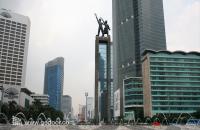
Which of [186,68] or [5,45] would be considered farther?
[5,45]

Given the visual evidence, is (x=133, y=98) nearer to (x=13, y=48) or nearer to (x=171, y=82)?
(x=171, y=82)

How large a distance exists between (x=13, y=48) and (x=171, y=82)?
4107 inches

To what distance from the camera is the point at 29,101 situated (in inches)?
6412

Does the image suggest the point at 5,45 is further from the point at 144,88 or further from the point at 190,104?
the point at 190,104

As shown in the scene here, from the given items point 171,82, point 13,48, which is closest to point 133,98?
point 171,82

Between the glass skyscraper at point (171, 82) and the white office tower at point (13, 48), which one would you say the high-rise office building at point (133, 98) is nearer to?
the glass skyscraper at point (171, 82)

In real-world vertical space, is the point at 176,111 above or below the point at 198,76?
below

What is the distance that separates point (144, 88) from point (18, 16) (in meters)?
101

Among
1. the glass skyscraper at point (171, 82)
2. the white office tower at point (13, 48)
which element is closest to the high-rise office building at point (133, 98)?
the glass skyscraper at point (171, 82)

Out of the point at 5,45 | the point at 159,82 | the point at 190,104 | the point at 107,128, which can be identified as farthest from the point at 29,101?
the point at 107,128

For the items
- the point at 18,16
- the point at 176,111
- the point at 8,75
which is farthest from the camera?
the point at 18,16

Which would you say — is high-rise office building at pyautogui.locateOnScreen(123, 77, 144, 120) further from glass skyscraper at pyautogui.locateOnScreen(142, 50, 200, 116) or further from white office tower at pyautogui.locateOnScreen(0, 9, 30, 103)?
white office tower at pyautogui.locateOnScreen(0, 9, 30, 103)

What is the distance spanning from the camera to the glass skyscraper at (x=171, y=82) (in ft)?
475

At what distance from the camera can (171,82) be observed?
488 ft
